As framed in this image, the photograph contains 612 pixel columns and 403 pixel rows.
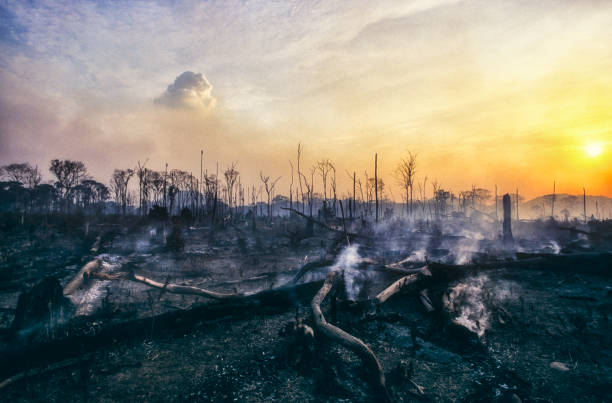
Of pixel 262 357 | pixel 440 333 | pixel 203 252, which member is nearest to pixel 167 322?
pixel 262 357

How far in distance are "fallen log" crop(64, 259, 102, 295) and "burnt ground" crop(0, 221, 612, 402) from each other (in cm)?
42

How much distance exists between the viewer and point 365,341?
496cm

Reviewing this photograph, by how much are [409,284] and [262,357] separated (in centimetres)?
400

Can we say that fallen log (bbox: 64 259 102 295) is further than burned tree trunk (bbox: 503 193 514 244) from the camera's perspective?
No

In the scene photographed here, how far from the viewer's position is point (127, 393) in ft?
11.8

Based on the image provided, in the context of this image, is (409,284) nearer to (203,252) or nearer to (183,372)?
(183,372)

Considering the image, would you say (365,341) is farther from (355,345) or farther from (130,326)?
(130,326)

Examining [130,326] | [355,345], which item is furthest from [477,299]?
[130,326]

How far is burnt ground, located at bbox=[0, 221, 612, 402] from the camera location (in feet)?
11.7

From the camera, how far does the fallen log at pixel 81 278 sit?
24.1 ft

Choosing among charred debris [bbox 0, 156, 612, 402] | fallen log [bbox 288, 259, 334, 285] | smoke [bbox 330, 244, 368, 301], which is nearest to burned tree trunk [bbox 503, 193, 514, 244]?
charred debris [bbox 0, 156, 612, 402]

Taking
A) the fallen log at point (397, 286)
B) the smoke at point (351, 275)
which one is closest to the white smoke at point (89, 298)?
the smoke at point (351, 275)

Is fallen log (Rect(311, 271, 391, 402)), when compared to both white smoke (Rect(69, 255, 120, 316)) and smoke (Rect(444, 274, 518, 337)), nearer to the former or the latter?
smoke (Rect(444, 274, 518, 337))

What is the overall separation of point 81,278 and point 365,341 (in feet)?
27.4
